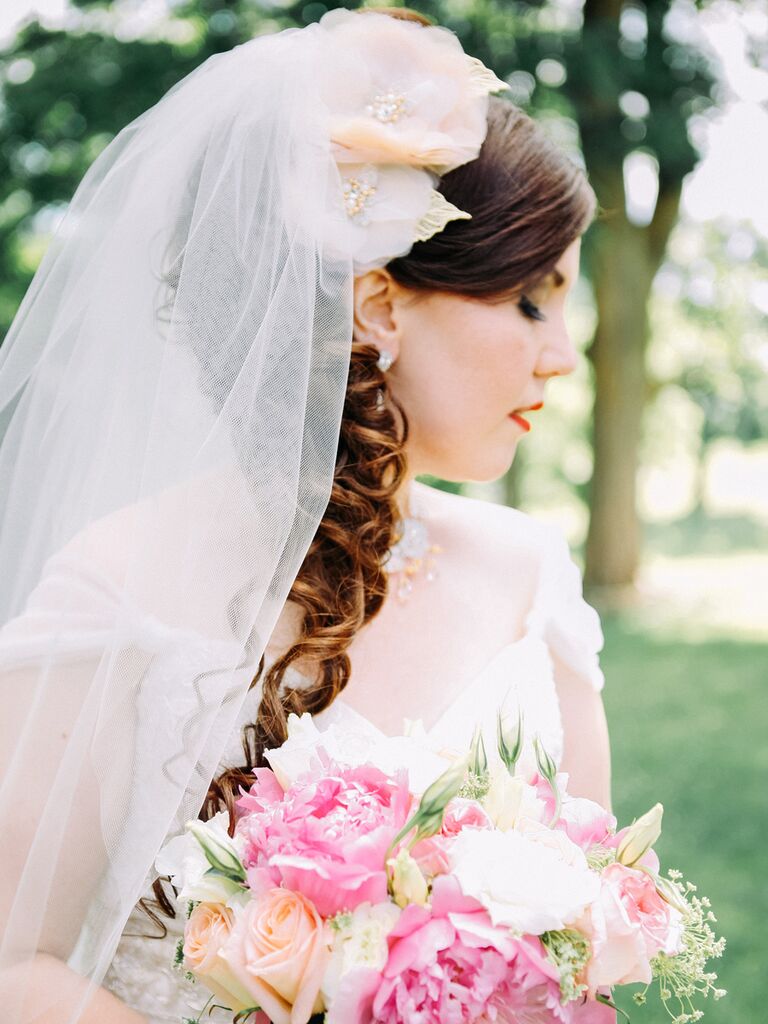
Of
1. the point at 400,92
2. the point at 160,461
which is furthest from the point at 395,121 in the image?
the point at 160,461

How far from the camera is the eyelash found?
87.2 inches

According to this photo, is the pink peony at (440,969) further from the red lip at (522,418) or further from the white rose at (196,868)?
the red lip at (522,418)

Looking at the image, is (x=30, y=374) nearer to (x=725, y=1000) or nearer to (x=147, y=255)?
(x=147, y=255)

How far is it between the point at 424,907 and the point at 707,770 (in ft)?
21.2

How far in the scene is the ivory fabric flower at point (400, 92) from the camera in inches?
79.6

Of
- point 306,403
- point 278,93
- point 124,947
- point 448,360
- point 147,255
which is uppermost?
point 278,93

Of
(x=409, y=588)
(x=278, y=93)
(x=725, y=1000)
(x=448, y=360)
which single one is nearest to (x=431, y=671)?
(x=409, y=588)

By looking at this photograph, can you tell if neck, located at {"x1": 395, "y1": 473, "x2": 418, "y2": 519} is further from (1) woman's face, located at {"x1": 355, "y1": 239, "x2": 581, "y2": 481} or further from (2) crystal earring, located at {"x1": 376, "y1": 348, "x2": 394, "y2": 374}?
(2) crystal earring, located at {"x1": 376, "y1": 348, "x2": 394, "y2": 374}

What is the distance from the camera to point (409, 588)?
2459 millimetres

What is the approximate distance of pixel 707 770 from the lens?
733cm

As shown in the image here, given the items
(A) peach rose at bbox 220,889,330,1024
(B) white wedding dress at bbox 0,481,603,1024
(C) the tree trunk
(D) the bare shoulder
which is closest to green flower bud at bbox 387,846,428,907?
(A) peach rose at bbox 220,889,330,1024

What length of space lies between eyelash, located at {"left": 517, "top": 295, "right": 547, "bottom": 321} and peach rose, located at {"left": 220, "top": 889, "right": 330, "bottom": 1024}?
1.27 m

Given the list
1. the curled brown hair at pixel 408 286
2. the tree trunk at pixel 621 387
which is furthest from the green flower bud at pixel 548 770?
the tree trunk at pixel 621 387

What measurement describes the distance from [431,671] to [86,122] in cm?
744
